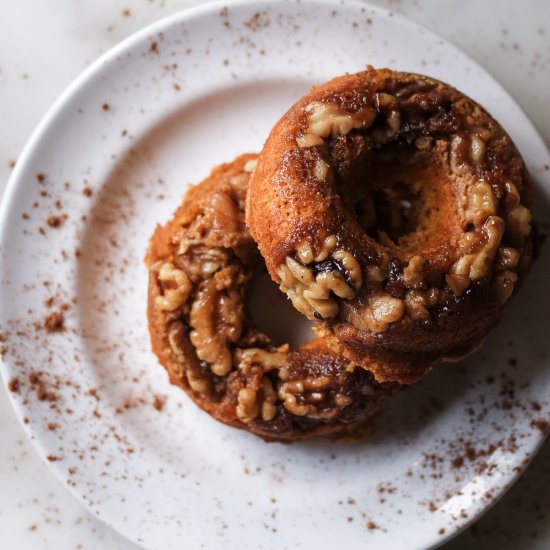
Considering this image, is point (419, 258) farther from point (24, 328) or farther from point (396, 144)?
point (24, 328)

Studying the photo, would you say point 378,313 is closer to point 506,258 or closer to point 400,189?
point 506,258

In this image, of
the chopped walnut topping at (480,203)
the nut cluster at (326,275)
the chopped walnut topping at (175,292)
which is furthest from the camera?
the chopped walnut topping at (175,292)

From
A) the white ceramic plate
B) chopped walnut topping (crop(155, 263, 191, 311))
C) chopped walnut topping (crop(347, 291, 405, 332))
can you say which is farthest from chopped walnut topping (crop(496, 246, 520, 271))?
chopped walnut topping (crop(155, 263, 191, 311))

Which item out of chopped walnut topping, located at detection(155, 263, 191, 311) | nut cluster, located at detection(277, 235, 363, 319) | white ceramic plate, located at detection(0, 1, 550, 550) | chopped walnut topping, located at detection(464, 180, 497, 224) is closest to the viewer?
nut cluster, located at detection(277, 235, 363, 319)

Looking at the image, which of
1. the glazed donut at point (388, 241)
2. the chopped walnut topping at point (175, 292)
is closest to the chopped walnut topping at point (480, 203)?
the glazed donut at point (388, 241)

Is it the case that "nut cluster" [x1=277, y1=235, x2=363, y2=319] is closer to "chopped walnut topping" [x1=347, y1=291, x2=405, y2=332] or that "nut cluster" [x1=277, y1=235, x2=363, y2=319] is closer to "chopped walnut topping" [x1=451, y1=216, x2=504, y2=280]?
"chopped walnut topping" [x1=347, y1=291, x2=405, y2=332]

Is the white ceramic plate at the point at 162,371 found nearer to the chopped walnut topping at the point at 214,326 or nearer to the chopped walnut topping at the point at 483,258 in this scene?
the chopped walnut topping at the point at 214,326
